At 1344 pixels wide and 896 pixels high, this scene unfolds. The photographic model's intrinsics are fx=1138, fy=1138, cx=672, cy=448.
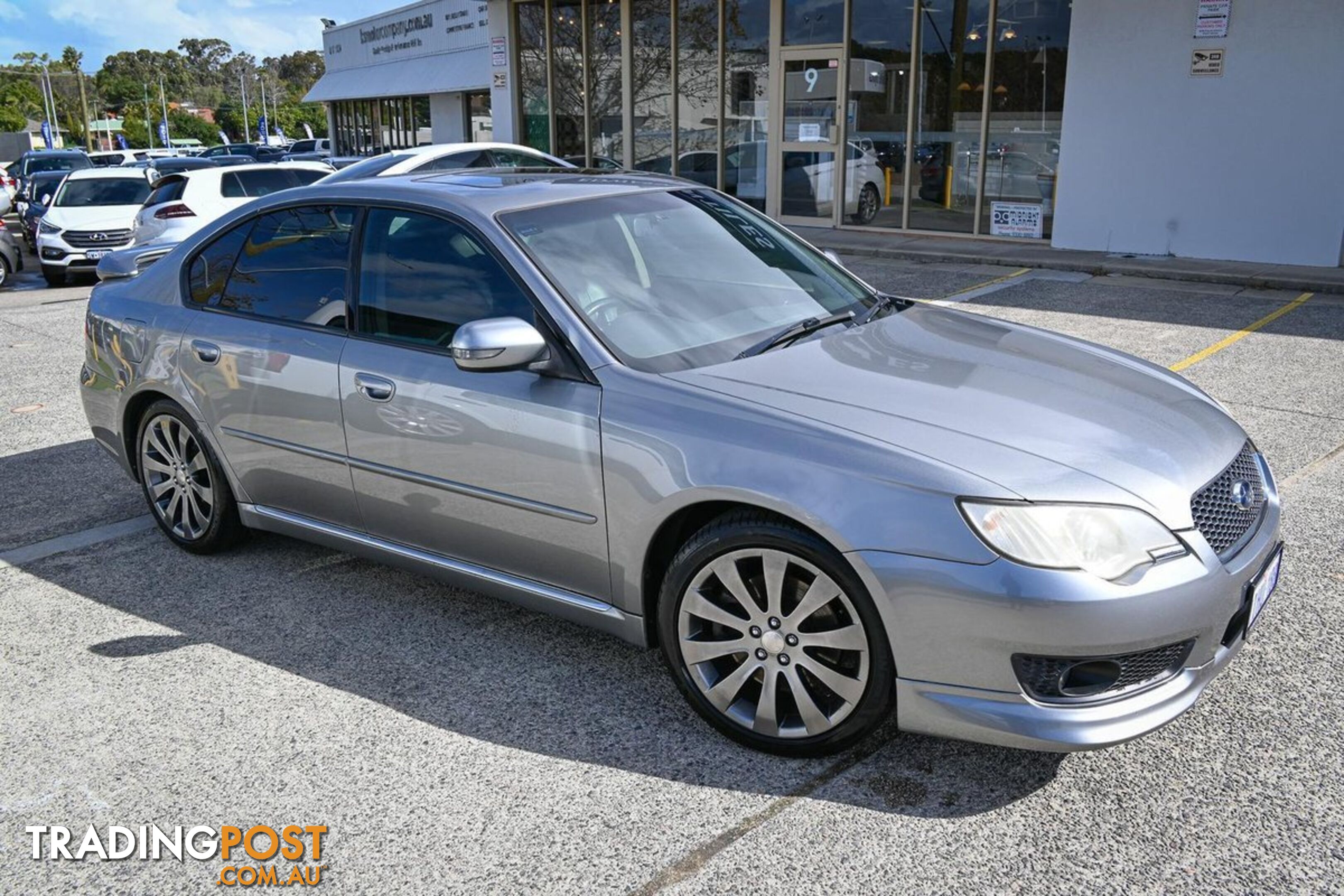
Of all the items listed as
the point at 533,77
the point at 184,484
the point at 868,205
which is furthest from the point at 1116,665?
the point at 533,77

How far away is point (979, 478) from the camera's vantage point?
9.56ft

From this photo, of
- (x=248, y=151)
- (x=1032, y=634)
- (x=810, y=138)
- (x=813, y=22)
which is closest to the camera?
(x=1032, y=634)

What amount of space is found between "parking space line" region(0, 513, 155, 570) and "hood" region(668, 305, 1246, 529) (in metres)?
3.23

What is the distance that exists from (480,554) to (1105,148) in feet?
42.1

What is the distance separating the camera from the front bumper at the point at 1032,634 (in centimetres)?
281

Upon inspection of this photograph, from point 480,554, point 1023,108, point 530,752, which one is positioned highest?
point 1023,108

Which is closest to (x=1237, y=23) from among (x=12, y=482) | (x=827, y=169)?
(x=827, y=169)

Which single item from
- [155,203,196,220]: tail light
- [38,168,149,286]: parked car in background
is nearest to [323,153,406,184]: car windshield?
[155,203,196,220]: tail light

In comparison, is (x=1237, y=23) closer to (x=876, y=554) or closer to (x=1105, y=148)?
(x=1105, y=148)

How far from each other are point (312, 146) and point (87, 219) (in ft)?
101

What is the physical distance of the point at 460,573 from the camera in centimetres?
396

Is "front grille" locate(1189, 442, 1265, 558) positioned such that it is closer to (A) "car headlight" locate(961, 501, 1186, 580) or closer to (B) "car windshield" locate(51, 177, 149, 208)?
(A) "car headlight" locate(961, 501, 1186, 580)

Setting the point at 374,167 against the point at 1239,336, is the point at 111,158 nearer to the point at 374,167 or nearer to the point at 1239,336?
the point at 374,167

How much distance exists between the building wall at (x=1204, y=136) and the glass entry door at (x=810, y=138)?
3.82m
